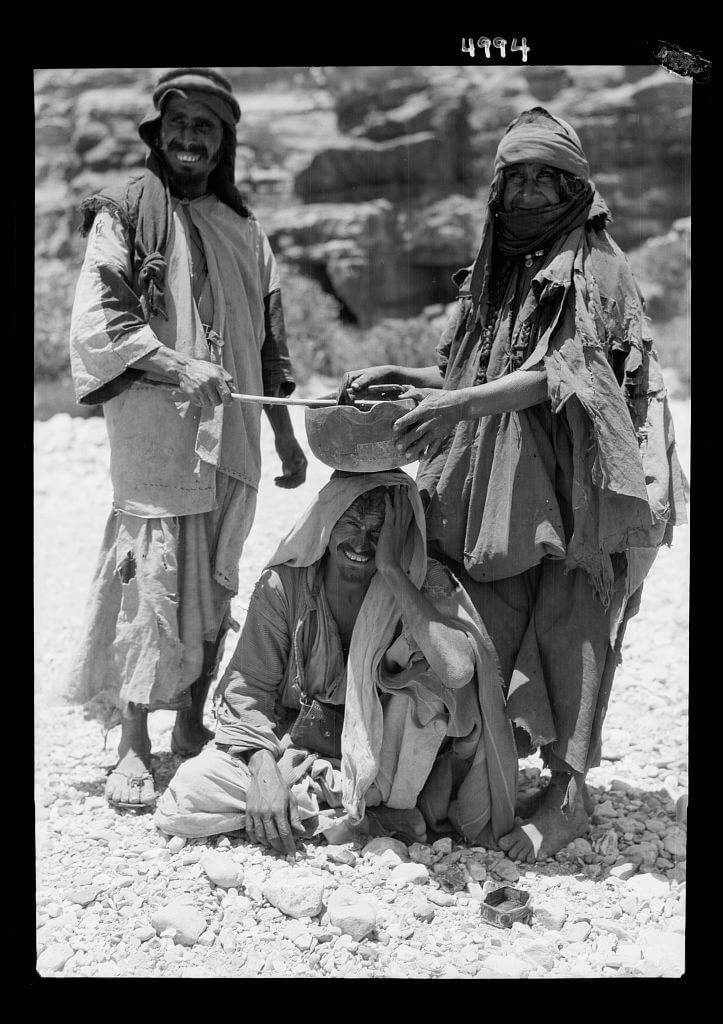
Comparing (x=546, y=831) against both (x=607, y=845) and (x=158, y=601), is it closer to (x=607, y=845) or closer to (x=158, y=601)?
(x=607, y=845)

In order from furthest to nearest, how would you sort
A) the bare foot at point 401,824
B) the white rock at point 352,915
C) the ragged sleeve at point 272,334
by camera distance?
the ragged sleeve at point 272,334
the bare foot at point 401,824
the white rock at point 352,915

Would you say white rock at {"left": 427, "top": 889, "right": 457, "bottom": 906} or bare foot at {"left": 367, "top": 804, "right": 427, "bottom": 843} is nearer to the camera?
white rock at {"left": 427, "top": 889, "right": 457, "bottom": 906}

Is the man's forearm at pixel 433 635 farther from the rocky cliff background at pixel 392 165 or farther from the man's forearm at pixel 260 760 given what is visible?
the rocky cliff background at pixel 392 165

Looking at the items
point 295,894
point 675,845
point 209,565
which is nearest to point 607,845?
point 675,845

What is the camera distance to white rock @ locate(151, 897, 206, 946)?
3166 millimetres

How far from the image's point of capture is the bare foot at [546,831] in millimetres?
3574

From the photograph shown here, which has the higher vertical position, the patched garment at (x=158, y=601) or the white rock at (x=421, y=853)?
the patched garment at (x=158, y=601)

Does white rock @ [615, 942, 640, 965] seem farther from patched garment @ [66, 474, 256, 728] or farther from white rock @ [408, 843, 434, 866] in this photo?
patched garment @ [66, 474, 256, 728]

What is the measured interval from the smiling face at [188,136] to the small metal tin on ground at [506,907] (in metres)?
2.68

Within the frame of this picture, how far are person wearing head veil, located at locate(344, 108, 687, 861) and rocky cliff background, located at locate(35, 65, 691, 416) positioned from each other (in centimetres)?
1291

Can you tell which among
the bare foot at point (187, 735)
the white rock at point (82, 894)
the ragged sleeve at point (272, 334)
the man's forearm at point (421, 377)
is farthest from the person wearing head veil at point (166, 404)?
the man's forearm at point (421, 377)

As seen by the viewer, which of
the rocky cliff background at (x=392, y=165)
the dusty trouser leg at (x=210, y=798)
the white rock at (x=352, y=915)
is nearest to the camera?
the white rock at (x=352, y=915)

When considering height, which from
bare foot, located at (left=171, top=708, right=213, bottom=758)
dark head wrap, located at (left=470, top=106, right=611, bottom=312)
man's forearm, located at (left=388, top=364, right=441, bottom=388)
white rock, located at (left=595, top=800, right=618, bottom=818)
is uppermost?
dark head wrap, located at (left=470, top=106, right=611, bottom=312)

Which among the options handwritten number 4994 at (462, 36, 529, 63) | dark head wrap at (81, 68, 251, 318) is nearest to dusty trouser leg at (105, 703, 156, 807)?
dark head wrap at (81, 68, 251, 318)
